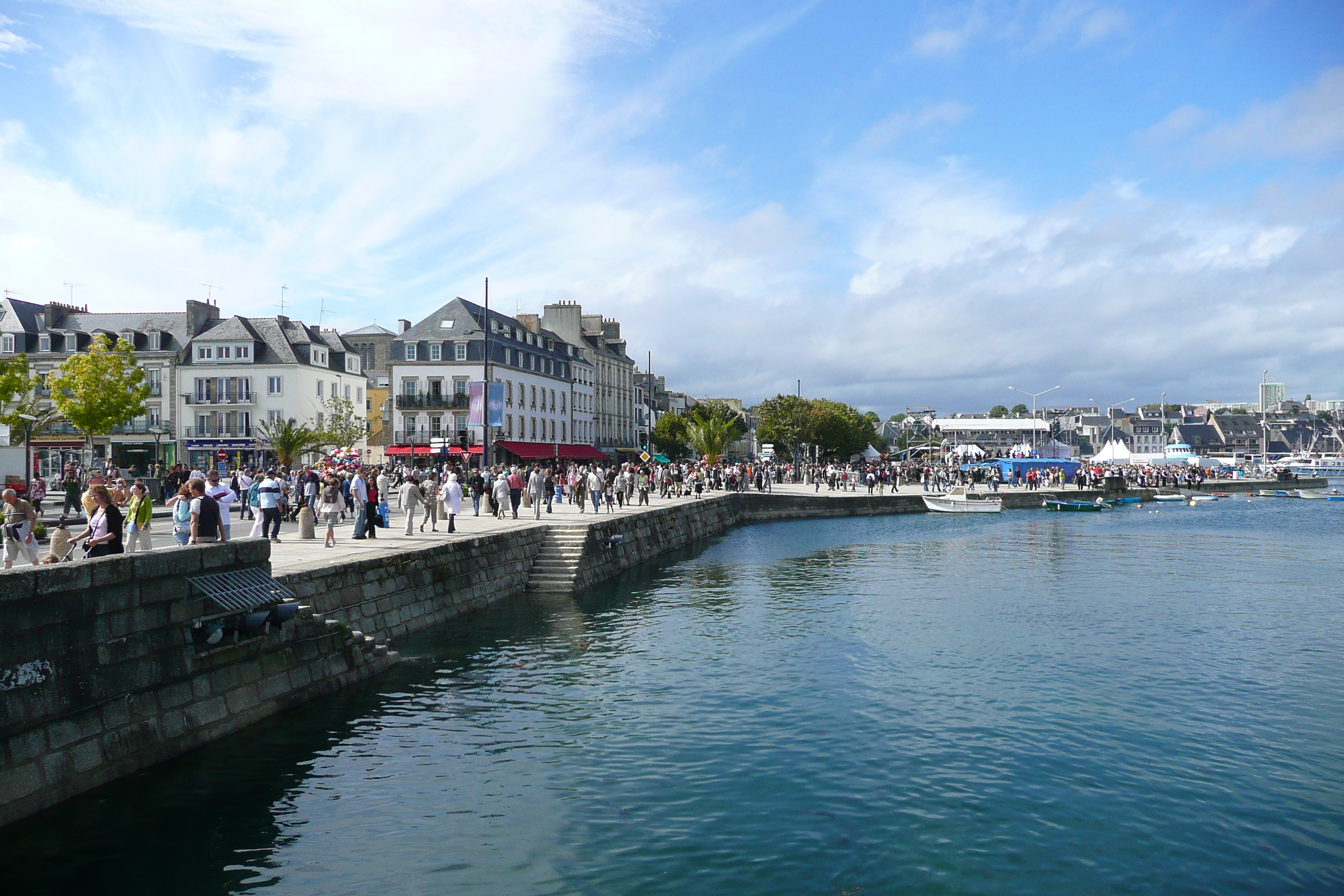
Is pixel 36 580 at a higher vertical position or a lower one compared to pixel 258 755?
higher

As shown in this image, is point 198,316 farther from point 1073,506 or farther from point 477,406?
point 1073,506

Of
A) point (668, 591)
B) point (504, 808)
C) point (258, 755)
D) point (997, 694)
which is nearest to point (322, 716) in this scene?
point (258, 755)

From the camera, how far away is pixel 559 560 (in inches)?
1032

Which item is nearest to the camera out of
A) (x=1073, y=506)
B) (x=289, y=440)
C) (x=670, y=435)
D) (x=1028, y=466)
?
(x=289, y=440)

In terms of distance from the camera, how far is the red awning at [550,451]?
61.8 metres

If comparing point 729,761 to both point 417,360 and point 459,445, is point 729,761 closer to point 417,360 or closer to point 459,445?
point 459,445

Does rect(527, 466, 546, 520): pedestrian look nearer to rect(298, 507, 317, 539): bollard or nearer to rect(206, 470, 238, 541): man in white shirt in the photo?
rect(298, 507, 317, 539): bollard

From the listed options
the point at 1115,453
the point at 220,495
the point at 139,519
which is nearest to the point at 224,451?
the point at 220,495

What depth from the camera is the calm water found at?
8680 mm

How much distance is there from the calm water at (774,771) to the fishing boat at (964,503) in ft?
128

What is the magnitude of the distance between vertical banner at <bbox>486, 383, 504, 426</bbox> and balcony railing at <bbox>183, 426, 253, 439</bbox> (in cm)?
2433

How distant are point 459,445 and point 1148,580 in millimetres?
42234

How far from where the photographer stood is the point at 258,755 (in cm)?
Result: 1158

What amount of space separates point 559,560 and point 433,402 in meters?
39.1
